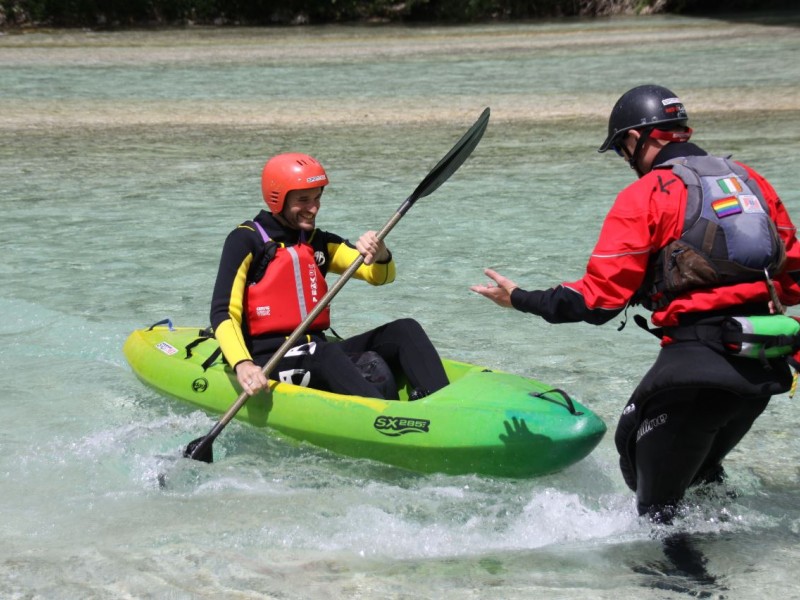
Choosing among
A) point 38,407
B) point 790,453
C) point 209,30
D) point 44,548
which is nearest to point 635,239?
point 790,453

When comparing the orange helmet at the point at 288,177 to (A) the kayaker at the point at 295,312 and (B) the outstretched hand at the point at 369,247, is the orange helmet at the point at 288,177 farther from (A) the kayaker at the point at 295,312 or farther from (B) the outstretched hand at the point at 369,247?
(B) the outstretched hand at the point at 369,247

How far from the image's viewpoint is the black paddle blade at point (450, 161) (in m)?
4.58

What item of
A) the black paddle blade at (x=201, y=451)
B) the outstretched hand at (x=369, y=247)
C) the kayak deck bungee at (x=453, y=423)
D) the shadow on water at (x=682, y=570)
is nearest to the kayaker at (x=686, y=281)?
the shadow on water at (x=682, y=570)

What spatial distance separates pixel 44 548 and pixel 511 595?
5.04 ft

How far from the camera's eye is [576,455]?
3.96 m

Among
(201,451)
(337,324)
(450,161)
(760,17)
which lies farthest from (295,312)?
(760,17)

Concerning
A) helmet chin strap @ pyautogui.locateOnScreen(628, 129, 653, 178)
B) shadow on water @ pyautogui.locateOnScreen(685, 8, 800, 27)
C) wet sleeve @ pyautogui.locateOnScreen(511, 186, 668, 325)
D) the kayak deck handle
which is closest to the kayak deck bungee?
the kayak deck handle

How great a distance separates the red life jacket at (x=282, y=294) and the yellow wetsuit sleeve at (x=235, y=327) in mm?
60

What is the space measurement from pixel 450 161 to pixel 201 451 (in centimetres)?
150

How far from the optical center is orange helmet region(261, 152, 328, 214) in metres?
4.50

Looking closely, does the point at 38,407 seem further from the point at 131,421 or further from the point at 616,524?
the point at 616,524

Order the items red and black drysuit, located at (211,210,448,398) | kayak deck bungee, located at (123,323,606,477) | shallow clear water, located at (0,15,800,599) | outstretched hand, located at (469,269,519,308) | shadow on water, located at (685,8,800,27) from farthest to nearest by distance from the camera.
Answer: shadow on water, located at (685,8,800,27) → red and black drysuit, located at (211,210,448,398) → kayak deck bungee, located at (123,323,606,477) → shallow clear water, located at (0,15,800,599) → outstretched hand, located at (469,269,519,308)

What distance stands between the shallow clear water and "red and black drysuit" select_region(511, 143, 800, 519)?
0.42 metres

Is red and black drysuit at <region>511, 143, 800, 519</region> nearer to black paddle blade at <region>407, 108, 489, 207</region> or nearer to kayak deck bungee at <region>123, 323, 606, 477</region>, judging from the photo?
kayak deck bungee at <region>123, 323, 606, 477</region>
